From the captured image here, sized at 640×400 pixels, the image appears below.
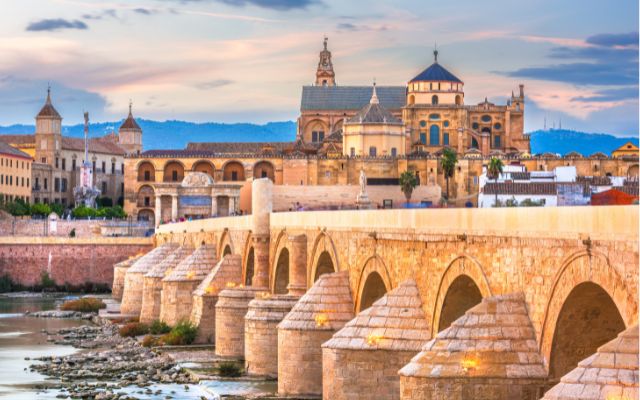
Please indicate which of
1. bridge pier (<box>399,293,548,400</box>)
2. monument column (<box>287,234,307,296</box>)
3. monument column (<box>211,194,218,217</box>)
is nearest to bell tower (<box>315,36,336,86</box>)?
monument column (<box>211,194,218,217</box>)

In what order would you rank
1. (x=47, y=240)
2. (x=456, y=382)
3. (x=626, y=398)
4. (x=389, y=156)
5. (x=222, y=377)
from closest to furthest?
(x=626, y=398) → (x=456, y=382) → (x=222, y=377) → (x=47, y=240) → (x=389, y=156)

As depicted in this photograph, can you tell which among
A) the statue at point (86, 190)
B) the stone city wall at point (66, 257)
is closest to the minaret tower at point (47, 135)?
the statue at point (86, 190)

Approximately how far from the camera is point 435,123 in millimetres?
120375

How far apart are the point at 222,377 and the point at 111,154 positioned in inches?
4555

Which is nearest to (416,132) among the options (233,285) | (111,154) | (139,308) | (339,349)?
(111,154)

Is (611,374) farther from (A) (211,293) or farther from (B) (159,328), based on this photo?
(B) (159,328)

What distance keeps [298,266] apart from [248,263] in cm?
802

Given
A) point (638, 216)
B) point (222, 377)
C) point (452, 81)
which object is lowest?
point (222, 377)

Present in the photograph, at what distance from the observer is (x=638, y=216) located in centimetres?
1373

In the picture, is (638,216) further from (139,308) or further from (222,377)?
(139,308)

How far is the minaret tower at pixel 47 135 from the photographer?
134500 mm

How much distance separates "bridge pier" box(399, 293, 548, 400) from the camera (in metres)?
17.1

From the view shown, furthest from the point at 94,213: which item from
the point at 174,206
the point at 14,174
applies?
the point at 174,206

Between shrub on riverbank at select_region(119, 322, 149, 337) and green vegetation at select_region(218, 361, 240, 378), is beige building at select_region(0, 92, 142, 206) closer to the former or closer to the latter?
shrub on riverbank at select_region(119, 322, 149, 337)
